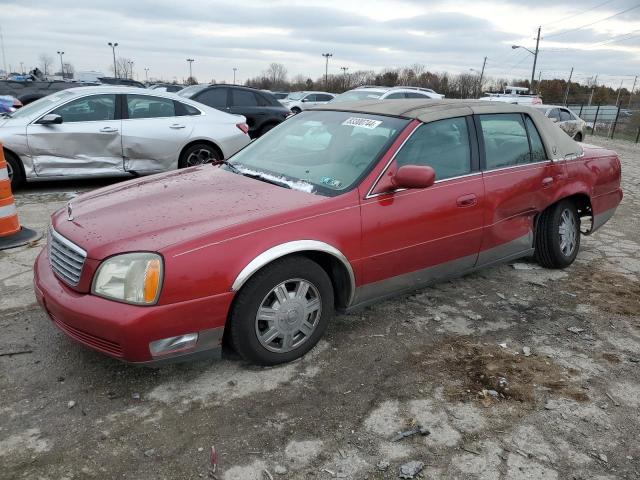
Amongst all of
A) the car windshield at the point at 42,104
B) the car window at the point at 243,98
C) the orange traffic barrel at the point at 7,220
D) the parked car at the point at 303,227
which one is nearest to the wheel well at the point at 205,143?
the car windshield at the point at 42,104

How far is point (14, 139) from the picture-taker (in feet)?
22.8

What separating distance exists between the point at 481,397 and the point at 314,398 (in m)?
0.96

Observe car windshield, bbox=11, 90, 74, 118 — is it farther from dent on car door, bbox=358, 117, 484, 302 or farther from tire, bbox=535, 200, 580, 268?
tire, bbox=535, 200, 580, 268

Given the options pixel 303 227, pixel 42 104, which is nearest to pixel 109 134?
pixel 42 104

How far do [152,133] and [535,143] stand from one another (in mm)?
5453

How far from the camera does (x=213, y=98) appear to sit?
1163 centimetres

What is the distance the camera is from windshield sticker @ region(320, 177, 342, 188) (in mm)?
3400

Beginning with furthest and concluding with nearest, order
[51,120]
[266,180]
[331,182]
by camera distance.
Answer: [51,120] → [266,180] → [331,182]

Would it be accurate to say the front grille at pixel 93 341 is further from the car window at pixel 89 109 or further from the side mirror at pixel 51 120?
the car window at pixel 89 109

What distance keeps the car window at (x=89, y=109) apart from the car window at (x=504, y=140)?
5588 millimetres

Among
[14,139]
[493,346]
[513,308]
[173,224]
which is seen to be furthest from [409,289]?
[14,139]

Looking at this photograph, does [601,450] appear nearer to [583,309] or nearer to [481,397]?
[481,397]

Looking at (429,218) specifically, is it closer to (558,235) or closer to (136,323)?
(558,235)

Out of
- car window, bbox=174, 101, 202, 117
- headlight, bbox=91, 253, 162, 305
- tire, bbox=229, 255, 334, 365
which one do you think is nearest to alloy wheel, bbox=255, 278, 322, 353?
tire, bbox=229, 255, 334, 365
